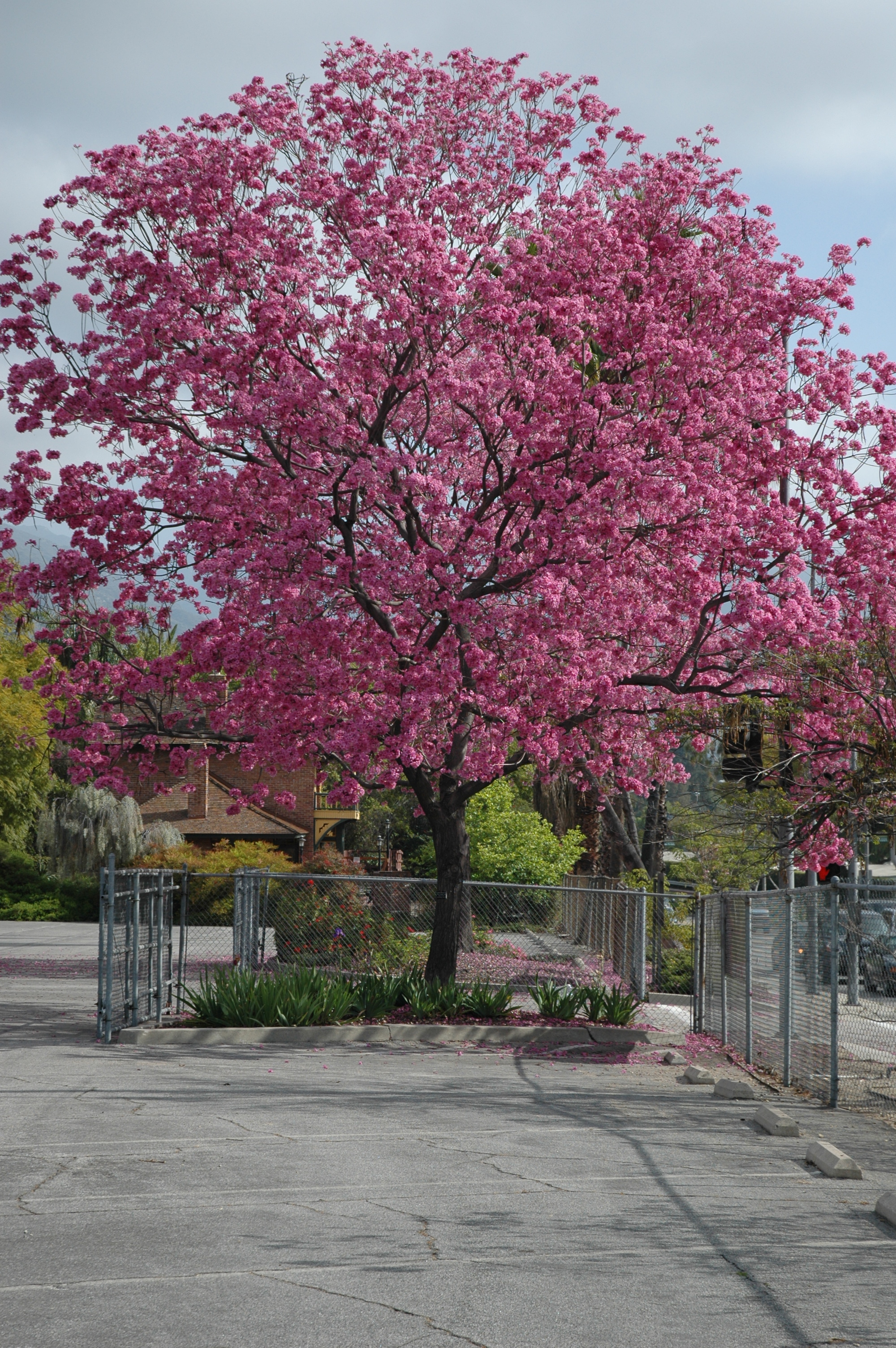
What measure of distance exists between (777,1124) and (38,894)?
39.3 meters

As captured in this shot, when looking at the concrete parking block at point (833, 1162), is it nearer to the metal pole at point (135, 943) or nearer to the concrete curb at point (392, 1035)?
the concrete curb at point (392, 1035)

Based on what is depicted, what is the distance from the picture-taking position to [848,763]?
18203mm

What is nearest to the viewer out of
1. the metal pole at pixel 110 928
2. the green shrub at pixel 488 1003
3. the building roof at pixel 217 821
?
the metal pole at pixel 110 928

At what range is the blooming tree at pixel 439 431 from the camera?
600 inches

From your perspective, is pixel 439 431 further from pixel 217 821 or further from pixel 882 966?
pixel 217 821

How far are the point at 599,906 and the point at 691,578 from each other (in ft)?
28.0

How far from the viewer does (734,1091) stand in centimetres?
1157

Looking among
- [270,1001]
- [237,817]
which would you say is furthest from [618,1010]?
[237,817]

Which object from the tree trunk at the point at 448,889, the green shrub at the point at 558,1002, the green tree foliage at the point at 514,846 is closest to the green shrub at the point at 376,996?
the tree trunk at the point at 448,889

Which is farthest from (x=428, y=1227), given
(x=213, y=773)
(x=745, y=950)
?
(x=213, y=773)

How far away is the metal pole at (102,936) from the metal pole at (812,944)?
705cm

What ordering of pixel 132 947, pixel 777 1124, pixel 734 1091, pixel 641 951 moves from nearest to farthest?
pixel 777 1124, pixel 734 1091, pixel 132 947, pixel 641 951

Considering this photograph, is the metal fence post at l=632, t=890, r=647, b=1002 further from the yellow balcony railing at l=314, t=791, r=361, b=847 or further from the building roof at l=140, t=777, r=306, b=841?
the yellow balcony railing at l=314, t=791, r=361, b=847

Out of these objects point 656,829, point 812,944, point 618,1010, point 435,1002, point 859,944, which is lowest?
point 618,1010
